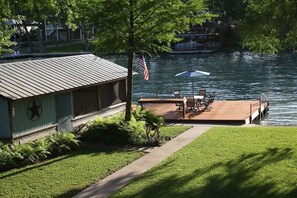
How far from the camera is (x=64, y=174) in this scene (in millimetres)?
15617

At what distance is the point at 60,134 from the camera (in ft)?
64.0

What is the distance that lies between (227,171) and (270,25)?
501 centimetres

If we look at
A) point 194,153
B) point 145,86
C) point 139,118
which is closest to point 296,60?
point 145,86

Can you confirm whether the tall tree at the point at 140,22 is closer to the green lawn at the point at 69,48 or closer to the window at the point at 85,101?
the window at the point at 85,101

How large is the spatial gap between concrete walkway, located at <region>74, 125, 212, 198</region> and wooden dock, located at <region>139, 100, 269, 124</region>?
14.7 ft

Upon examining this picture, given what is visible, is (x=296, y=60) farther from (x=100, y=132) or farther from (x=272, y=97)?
(x=100, y=132)

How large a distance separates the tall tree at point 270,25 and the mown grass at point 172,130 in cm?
716


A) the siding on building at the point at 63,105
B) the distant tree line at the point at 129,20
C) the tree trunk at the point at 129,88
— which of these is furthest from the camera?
the siding on building at the point at 63,105

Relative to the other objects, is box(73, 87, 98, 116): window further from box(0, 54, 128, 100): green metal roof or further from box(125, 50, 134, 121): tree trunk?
box(125, 50, 134, 121): tree trunk

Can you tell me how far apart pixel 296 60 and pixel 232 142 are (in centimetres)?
5820

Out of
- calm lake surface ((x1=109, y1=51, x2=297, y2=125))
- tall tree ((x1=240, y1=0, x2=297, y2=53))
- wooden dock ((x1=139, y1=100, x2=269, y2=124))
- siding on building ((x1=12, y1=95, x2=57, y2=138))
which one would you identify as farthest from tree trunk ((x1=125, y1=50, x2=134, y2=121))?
calm lake surface ((x1=109, y1=51, x2=297, y2=125))

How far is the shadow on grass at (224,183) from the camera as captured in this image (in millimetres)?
12875

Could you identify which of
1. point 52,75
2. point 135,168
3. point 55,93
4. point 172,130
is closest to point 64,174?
point 135,168

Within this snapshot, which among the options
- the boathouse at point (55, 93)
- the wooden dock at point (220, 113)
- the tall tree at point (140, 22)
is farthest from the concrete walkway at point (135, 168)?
the boathouse at point (55, 93)
